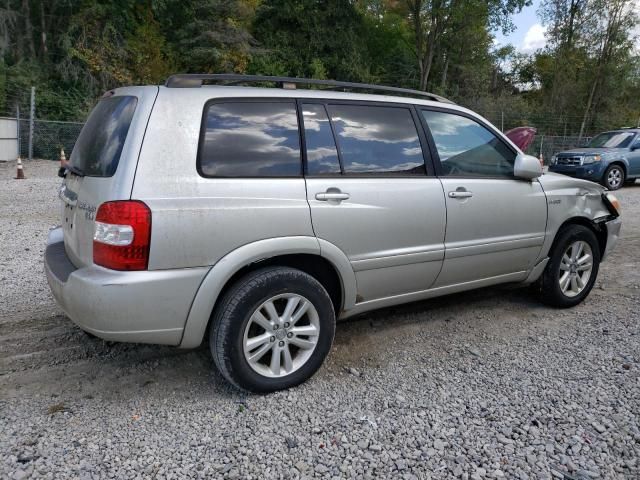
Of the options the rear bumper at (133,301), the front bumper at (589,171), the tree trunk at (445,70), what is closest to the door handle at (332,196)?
the rear bumper at (133,301)

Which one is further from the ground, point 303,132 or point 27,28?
point 27,28

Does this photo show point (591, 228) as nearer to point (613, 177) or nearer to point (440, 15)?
point (613, 177)

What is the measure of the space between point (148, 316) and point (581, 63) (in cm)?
3380

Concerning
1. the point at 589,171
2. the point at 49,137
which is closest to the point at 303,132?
the point at 589,171

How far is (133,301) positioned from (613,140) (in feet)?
48.9

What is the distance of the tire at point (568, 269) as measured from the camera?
170 inches

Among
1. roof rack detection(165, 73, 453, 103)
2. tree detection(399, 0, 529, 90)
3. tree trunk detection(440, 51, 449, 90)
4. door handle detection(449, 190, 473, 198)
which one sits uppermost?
tree detection(399, 0, 529, 90)

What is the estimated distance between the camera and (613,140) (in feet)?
45.9

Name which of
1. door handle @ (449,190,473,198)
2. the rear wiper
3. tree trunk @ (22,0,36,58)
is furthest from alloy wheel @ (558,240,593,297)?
tree trunk @ (22,0,36,58)

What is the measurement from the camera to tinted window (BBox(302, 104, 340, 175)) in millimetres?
3131

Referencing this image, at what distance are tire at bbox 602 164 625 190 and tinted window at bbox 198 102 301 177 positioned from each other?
1281 centimetres

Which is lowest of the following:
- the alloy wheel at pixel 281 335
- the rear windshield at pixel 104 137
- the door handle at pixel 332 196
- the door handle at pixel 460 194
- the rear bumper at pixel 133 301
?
the alloy wheel at pixel 281 335

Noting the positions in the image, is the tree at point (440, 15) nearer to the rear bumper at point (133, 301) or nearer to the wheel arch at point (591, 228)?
the wheel arch at point (591, 228)

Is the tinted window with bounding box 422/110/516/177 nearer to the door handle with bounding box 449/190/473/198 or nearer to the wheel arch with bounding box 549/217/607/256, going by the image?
the door handle with bounding box 449/190/473/198
